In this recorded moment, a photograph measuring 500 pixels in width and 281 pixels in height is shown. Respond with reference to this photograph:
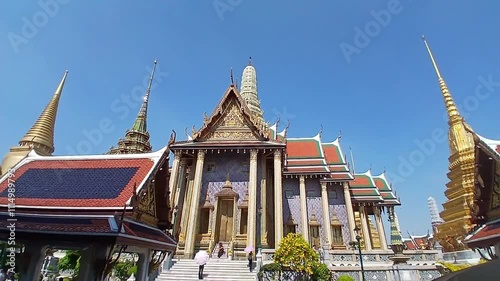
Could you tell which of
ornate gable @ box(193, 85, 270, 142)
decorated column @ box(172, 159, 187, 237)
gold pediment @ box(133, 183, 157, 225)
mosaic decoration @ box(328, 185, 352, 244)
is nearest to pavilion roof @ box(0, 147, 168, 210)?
gold pediment @ box(133, 183, 157, 225)

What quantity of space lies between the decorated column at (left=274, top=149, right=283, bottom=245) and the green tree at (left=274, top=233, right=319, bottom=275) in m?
4.26

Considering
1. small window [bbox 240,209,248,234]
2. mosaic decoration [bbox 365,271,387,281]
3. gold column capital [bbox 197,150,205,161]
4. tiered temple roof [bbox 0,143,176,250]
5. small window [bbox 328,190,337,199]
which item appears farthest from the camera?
small window [bbox 328,190,337,199]

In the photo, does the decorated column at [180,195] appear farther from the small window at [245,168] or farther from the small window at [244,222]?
the small window at [245,168]

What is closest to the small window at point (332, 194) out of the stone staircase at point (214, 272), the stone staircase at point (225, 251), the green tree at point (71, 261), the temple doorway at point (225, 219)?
the temple doorway at point (225, 219)

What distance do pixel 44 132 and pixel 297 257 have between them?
84.0 feet

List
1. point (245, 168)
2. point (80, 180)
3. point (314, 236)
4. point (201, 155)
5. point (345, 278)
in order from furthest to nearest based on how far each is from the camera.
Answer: point (314, 236)
point (245, 168)
point (201, 155)
point (345, 278)
point (80, 180)

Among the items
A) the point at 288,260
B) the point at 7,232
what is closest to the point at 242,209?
the point at 288,260

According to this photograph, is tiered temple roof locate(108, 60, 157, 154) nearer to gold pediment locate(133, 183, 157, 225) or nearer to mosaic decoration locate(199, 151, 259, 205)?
mosaic decoration locate(199, 151, 259, 205)

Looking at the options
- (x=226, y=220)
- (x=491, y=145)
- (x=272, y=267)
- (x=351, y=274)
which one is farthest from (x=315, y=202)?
(x=491, y=145)

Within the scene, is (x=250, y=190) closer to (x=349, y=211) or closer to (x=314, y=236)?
(x=314, y=236)

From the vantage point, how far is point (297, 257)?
1088cm

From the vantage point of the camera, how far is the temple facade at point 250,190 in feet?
53.7

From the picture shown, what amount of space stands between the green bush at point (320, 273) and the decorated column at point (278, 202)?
4589 millimetres

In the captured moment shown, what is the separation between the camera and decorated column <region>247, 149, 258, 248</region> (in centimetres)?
1533
